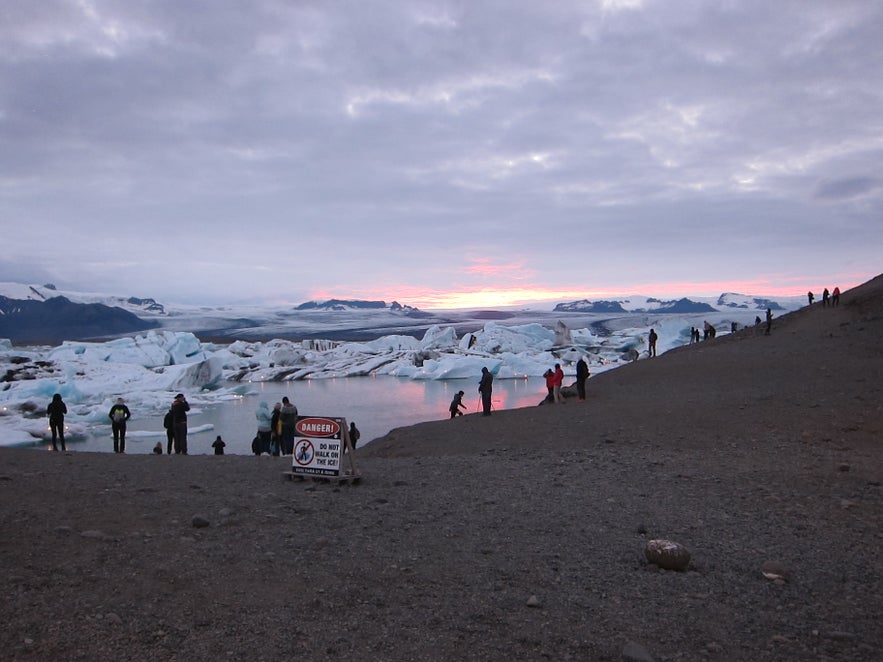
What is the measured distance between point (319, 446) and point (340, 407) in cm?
2306

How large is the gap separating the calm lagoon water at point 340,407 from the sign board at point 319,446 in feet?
39.1

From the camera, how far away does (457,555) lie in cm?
497

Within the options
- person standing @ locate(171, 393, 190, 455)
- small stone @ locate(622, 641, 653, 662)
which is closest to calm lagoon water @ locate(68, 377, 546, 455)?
person standing @ locate(171, 393, 190, 455)

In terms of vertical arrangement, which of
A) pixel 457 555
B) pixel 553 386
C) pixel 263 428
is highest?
pixel 553 386

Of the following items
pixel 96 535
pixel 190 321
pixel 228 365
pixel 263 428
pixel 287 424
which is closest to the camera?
pixel 96 535

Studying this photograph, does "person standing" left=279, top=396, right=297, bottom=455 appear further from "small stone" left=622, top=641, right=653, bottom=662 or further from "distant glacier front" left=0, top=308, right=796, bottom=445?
"distant glacier front" left=0, top=308, right=796, bottom=445

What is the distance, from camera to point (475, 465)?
943 centimetres

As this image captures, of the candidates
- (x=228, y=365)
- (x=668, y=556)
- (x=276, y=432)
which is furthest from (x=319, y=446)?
(x=228, y=365)

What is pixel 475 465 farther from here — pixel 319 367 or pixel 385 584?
pixel 319 367

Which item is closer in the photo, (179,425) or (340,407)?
(179,425)

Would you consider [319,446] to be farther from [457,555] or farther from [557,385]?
[557,385]

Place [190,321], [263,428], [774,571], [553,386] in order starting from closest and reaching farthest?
[774,571]
[263,428]
[553,386]
[190,321]

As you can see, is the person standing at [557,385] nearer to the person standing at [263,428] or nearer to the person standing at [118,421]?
the person standing at [263,428]

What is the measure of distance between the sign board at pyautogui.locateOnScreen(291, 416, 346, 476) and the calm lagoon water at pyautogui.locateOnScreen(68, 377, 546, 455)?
1191 centimetres
